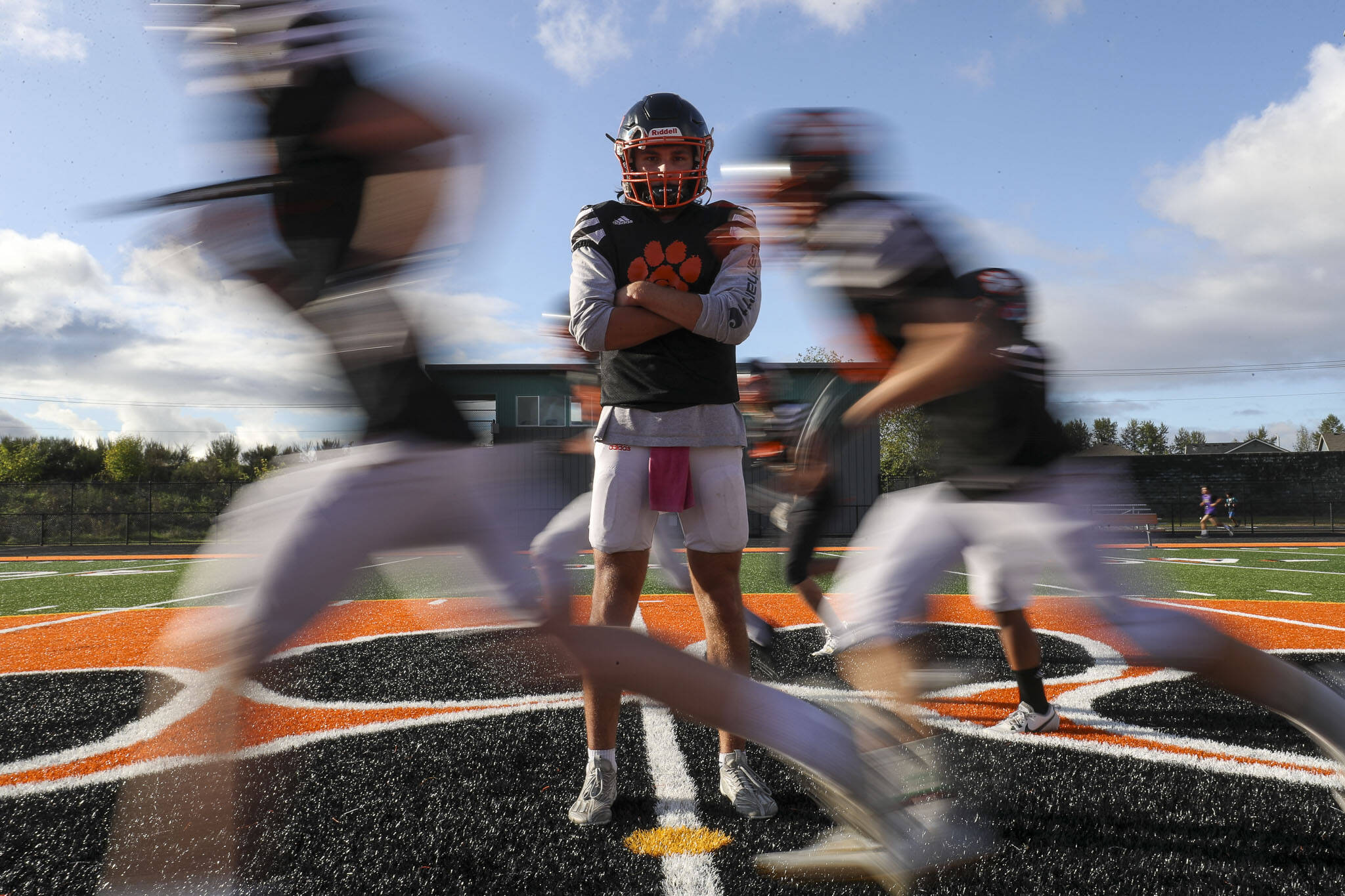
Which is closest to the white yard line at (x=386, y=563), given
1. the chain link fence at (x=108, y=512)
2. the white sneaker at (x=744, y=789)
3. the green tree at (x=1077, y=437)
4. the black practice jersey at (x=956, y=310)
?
the white sneaker at (x=744, y=789)

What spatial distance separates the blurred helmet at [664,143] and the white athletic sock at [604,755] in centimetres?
169

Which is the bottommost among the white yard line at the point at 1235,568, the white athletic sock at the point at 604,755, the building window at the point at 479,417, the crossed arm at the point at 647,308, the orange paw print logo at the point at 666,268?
the white yard line at the point at 1235,568

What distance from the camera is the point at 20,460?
46.6 m

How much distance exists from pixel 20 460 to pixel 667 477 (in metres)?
60.0

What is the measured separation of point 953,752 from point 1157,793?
0.62 metres

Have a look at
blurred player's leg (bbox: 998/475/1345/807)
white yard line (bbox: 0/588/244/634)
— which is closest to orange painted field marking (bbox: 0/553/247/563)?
white yard line (bbox: 0/588/244/634)

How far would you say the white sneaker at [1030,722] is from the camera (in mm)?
3010

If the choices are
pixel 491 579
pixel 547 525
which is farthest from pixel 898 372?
pixel 491 579

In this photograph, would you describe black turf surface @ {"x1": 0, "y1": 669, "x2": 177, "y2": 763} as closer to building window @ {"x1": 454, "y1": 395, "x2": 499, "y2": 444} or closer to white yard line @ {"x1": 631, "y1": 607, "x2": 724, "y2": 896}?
white yard line @ {"x1": 631, "y1": 607, "x2": 724, "y2": 896}

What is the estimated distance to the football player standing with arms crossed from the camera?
2.27m

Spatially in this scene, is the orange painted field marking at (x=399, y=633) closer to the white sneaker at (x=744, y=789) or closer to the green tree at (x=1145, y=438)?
the white sneaker at (x=744, y=789)

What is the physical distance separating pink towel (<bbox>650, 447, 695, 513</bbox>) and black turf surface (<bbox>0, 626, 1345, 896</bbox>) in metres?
0.67

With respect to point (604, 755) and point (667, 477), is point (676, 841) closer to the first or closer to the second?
point (604, 755)

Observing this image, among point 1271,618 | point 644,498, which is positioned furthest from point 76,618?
point 1271,618
